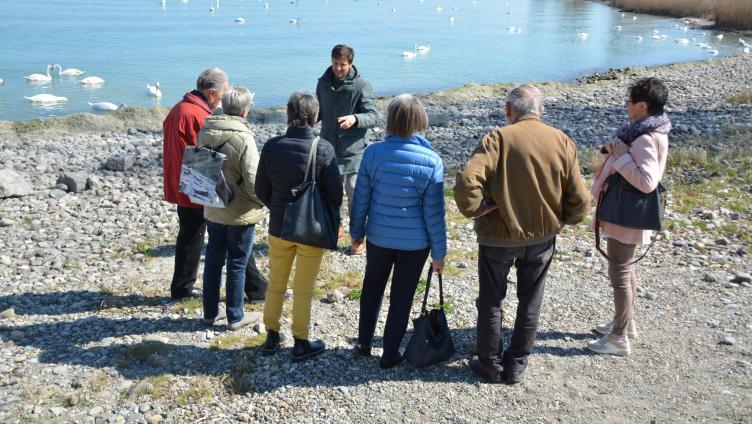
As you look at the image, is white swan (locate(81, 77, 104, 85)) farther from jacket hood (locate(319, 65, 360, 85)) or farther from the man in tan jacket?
the man in tan jacket

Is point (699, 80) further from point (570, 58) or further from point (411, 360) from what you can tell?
point (411, 360)

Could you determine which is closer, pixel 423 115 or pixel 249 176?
pixel 423 115

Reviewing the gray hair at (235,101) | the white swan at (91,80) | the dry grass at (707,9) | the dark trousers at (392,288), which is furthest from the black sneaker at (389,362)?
the dry grass at (707,9)

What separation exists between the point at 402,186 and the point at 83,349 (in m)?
2.90

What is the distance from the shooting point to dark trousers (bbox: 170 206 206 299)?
602 cm

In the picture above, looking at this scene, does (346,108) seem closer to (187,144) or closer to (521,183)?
(187,144)

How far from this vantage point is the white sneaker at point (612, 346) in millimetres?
5359

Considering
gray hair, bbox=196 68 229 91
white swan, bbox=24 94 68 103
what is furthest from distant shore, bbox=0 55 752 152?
gray hair, bbox=196 68 229 91

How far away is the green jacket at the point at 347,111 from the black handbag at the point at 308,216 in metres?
2.18

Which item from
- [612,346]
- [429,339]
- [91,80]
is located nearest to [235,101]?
[429,339]

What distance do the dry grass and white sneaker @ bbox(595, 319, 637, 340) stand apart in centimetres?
4605

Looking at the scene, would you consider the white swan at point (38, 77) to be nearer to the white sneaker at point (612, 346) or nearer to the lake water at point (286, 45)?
the lake water at point (286, 45)

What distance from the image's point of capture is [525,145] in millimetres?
4336

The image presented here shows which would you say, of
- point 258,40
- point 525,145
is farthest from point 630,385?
point 258,40
